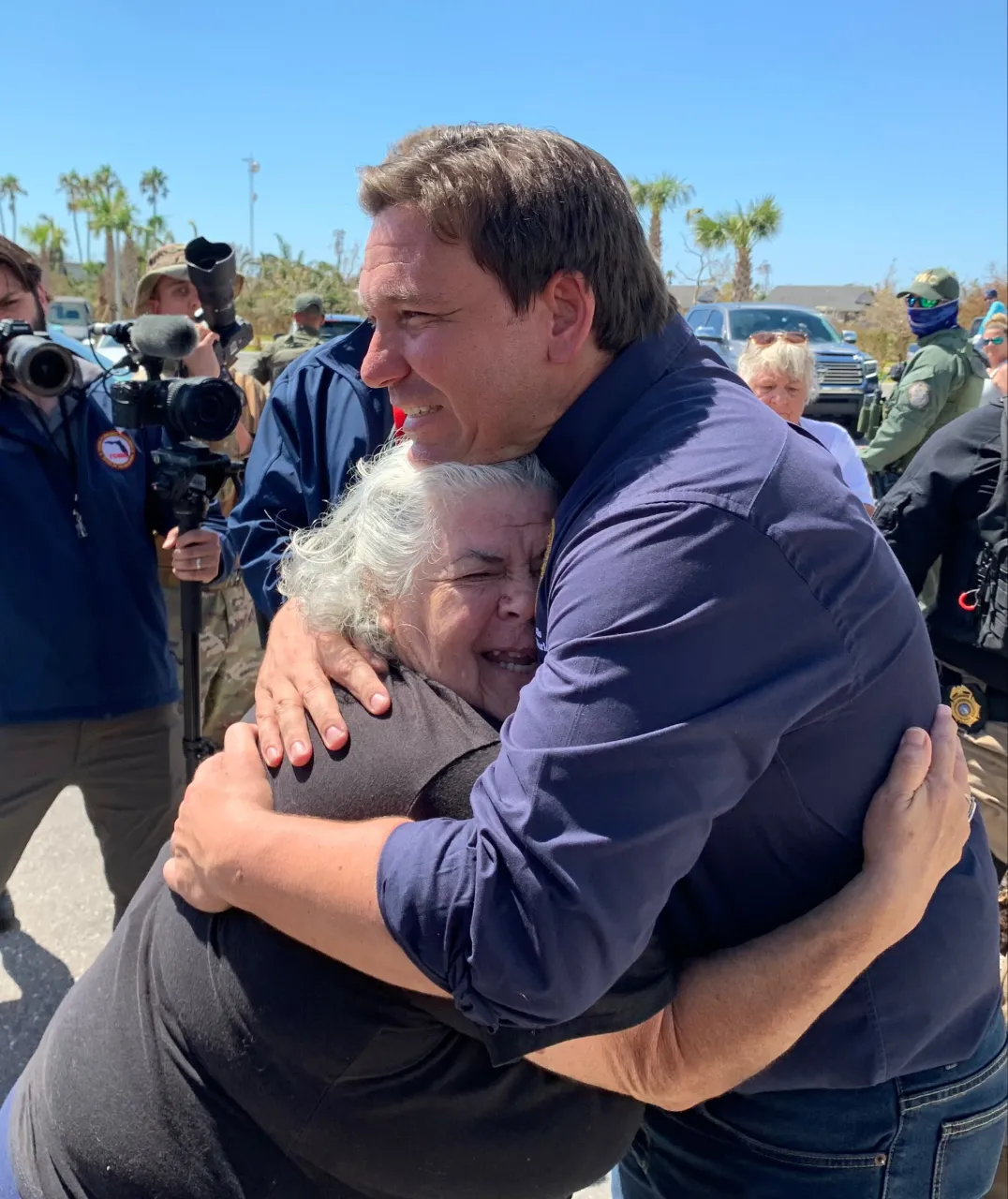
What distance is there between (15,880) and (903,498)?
3.45 metres

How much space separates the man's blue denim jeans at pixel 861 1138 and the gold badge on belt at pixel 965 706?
1.88 metres

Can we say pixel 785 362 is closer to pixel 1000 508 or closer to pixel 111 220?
pixel 1000 508

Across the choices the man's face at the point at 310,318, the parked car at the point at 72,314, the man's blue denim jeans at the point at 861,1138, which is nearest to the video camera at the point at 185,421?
the man's blue denim jeans at the point at 861,1138

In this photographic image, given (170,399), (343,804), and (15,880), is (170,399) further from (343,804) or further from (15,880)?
(15,880)

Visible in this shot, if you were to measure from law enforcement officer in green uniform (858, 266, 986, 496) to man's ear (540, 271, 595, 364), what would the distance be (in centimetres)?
552

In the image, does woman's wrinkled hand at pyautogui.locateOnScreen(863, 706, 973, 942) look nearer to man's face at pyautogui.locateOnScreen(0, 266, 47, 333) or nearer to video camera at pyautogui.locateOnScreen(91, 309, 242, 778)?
video camera at pyautogui.locateOnScreen(91, 309, 242, 778)

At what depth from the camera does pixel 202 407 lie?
2.53m

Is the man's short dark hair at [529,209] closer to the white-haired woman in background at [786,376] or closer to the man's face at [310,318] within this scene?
the white-haired woman in background at [786,376]

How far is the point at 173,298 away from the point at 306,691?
3.33 metres

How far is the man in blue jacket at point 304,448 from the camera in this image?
258 cm

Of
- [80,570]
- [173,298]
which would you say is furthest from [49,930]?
[173,298]

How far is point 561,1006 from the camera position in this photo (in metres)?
0.96

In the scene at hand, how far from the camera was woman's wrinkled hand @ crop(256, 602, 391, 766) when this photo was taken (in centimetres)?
120

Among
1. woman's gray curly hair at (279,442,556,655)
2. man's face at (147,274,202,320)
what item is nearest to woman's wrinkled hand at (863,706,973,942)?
woman's gray curly hair at (279,442,556,655)
